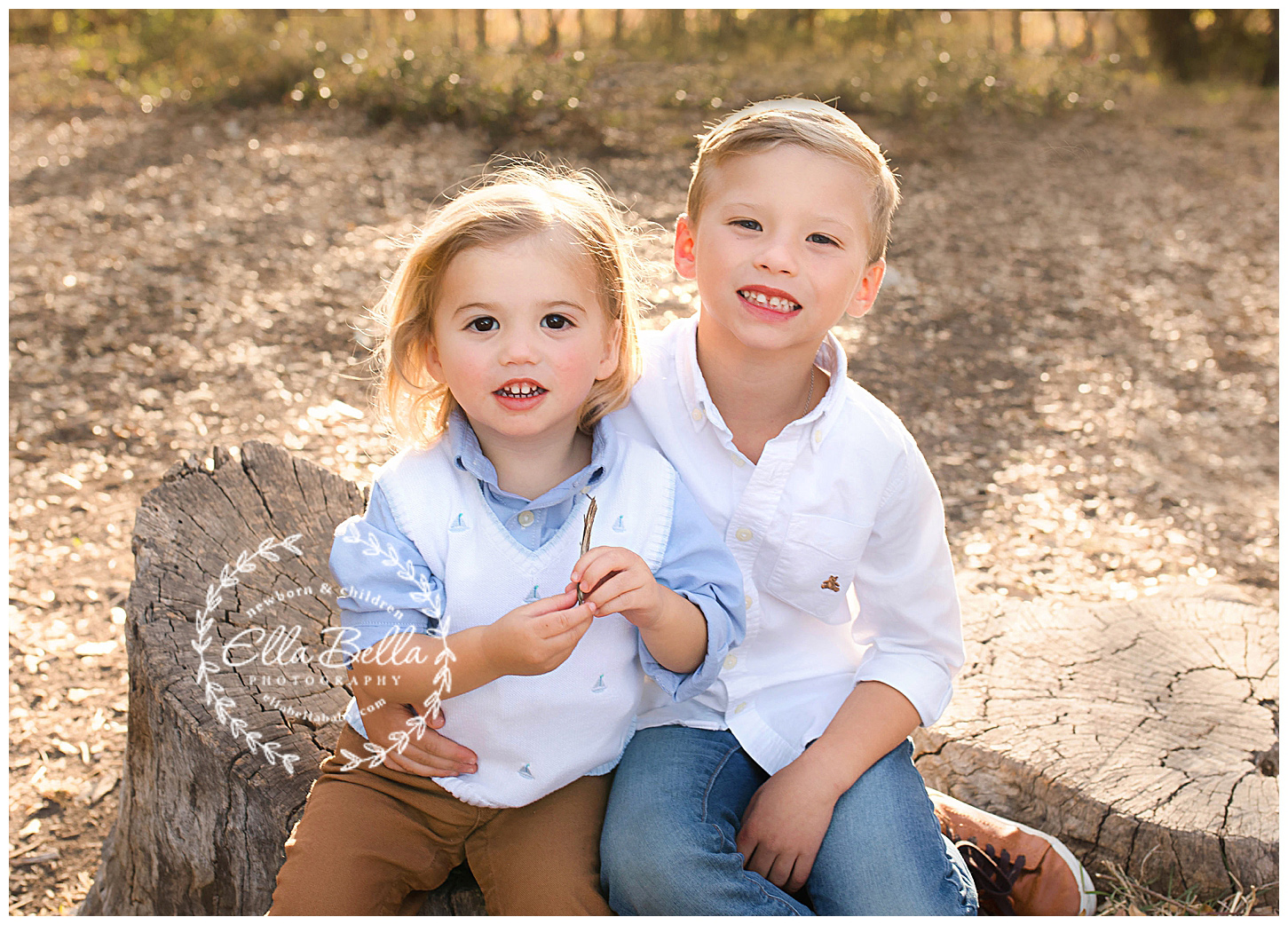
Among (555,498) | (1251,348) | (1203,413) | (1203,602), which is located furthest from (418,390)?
(1251,348)

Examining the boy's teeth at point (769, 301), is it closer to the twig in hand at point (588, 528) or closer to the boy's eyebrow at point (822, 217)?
the boy's eyebrow at point (822, 217)

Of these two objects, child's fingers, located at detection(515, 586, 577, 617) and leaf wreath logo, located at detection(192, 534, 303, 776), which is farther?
leaf wreath logo, located at detection(192, 534, 303, 776)

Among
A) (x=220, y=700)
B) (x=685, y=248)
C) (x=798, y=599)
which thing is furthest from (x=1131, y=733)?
(x=220, y=700)

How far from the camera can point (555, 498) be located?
1519mm

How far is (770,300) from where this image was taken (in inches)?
64.0

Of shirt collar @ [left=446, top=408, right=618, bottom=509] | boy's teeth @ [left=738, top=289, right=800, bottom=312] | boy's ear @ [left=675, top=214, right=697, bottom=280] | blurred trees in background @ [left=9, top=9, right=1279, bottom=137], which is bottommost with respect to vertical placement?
shirt collar @ [left=446, top=408, right=618, bottom=509]

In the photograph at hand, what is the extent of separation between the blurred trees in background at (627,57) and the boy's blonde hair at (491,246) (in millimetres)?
4878

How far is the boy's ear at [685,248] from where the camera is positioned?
1768 millimetres

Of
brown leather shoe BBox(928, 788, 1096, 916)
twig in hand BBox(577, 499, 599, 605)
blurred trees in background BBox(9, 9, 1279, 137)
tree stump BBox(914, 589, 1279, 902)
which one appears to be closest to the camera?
twig in hand BBox(577, 499, 599, 605)

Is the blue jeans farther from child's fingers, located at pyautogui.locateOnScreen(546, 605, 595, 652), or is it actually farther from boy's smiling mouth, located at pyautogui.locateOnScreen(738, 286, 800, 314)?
boy's smiling mouth, located at pyautogui.locateOnScreen(738, 286, 800, 314)

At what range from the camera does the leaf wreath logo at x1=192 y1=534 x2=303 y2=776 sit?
5.66ft

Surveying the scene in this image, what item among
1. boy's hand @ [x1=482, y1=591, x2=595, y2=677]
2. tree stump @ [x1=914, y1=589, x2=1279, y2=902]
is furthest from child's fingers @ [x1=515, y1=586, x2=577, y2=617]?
tree stump @ [x1=914, y1=589, x2=1279, y2=902]

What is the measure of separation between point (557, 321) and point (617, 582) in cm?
39

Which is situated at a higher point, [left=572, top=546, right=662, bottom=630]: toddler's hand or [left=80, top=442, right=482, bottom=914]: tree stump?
[left=572, top=546, right=662, bottom=630]: toddler's hand
